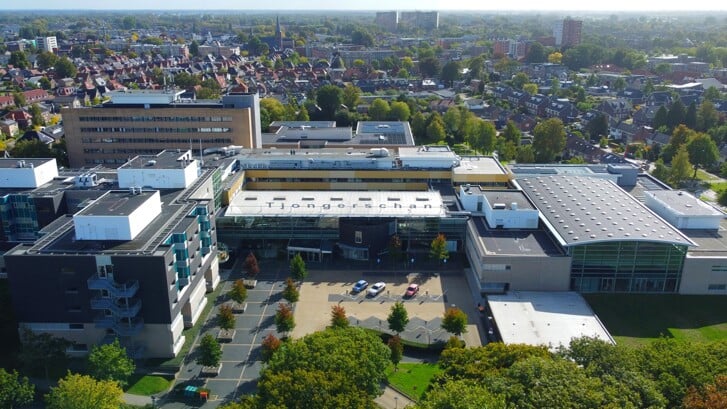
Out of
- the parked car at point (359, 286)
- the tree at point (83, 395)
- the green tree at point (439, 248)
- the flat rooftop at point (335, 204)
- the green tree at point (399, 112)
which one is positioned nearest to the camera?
the tree at point (83, 395)

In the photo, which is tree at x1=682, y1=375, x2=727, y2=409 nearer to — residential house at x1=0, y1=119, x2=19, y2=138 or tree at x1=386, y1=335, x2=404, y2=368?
tree at x1=386, y1=335, x2=404, y2=368

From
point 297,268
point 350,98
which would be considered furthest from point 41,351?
point 350,98

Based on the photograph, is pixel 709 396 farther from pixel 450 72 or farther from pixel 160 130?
pixel 450 72

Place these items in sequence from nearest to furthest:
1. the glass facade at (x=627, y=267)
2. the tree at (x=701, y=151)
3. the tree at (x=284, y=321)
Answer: the tree at (x=284, y=321)
the glass facade at (x=627, y=267)
the tree at (x=701, y=151)

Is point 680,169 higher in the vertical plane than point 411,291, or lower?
higher

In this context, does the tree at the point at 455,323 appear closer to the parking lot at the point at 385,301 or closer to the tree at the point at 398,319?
the parking lot at the point at 385,301

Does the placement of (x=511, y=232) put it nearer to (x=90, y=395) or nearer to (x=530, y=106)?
(x=90, y=395)

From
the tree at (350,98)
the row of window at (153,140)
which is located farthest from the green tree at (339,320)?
the tree at (350,98)
